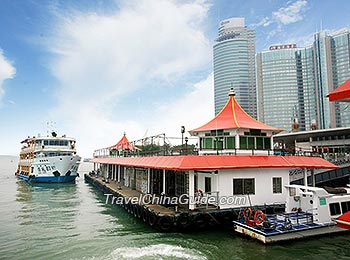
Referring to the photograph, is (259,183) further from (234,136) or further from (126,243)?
(126,243)

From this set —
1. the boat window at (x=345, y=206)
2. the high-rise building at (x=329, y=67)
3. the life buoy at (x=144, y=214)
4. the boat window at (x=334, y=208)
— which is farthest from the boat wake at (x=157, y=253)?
the high-rise building at (x=329, y=67)

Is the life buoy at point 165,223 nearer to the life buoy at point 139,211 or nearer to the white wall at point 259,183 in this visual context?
the white wall at point 259,183

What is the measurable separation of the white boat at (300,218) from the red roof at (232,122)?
4.64 m

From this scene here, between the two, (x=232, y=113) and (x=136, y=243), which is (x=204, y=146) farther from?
(x=136, y=243)

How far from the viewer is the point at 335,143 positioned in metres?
47.1

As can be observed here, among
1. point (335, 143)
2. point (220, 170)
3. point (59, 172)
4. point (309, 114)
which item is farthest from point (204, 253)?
point (309, 114)

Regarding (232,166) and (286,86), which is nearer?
(232,166)

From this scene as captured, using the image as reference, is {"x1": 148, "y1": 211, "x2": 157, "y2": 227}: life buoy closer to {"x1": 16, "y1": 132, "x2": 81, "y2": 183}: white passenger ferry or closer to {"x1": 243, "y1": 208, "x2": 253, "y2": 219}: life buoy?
{"x1": 243, "y1": 208, "x2": 253, "y2": 219}: life buoy

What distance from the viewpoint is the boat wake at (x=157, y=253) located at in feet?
35.6

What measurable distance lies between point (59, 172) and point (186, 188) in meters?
29.8

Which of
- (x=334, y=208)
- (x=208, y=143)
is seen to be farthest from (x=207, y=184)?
(x=334, y=208)

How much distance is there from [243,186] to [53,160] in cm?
3318

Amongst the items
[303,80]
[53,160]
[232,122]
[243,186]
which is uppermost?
[303,80]

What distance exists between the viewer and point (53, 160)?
41531mm
